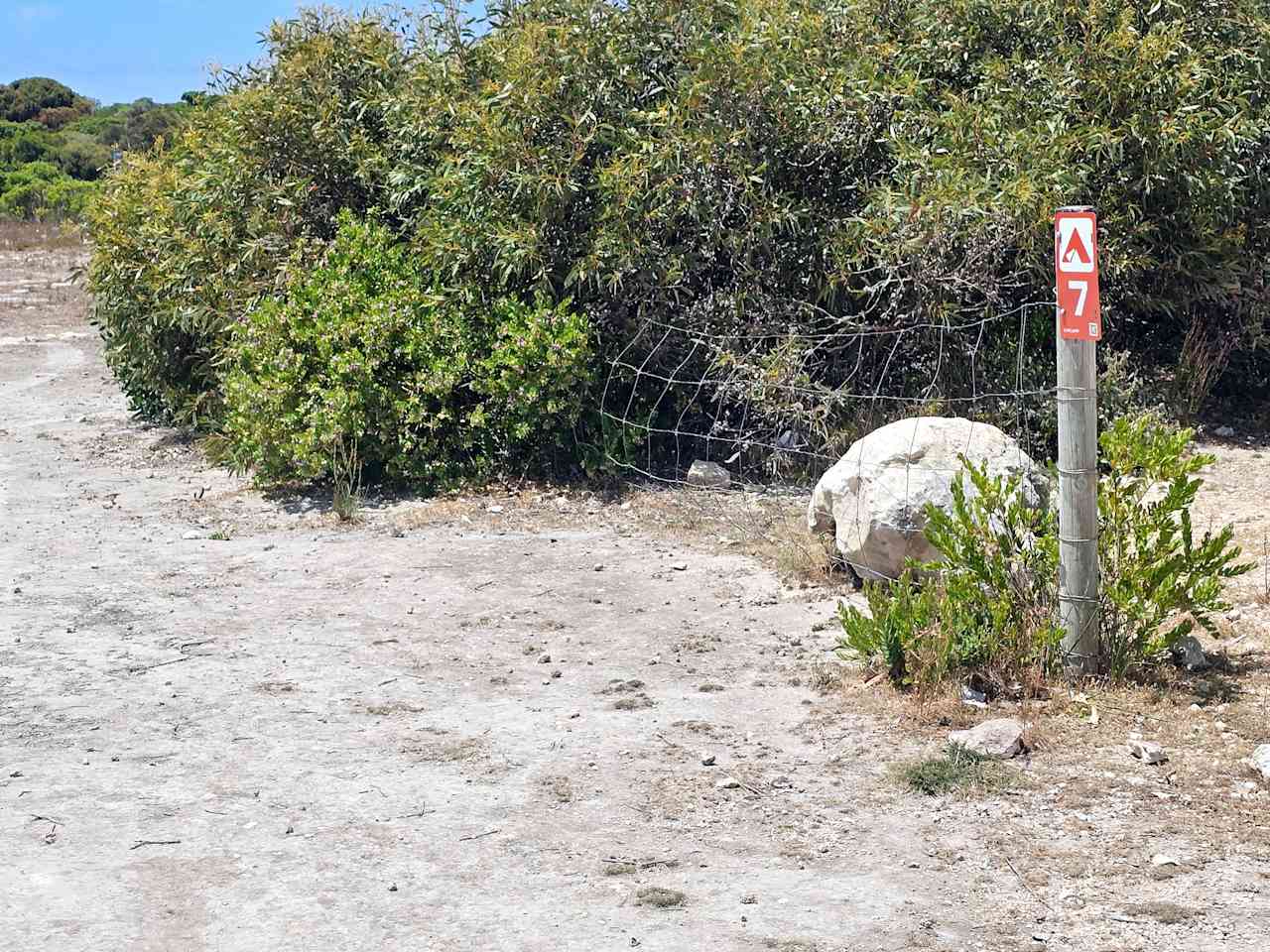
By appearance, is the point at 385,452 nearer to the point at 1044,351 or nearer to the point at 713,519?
the point at 713,519

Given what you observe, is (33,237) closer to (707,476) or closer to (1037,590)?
(707,476)

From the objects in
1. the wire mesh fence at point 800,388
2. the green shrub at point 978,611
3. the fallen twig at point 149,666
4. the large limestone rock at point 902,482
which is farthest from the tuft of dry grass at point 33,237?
the green shrub at point 978,611

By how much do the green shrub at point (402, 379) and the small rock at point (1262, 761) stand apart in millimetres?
5179

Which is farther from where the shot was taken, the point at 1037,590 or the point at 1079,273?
the point at 1037,590

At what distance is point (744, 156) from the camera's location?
373 inches

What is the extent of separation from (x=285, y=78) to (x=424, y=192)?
4.76 ft

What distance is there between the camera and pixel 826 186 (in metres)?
9.98

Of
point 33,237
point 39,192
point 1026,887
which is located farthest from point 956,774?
point 39,192

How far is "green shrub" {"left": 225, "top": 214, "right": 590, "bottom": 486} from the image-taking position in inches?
365

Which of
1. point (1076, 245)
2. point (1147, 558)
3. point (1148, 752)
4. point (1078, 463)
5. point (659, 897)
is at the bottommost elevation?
point (659, 897)

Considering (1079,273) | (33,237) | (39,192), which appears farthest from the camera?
(39,192)

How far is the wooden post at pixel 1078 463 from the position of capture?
5.21 meters

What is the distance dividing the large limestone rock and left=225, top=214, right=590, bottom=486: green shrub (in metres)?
2.78

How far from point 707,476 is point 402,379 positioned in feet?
6.64
